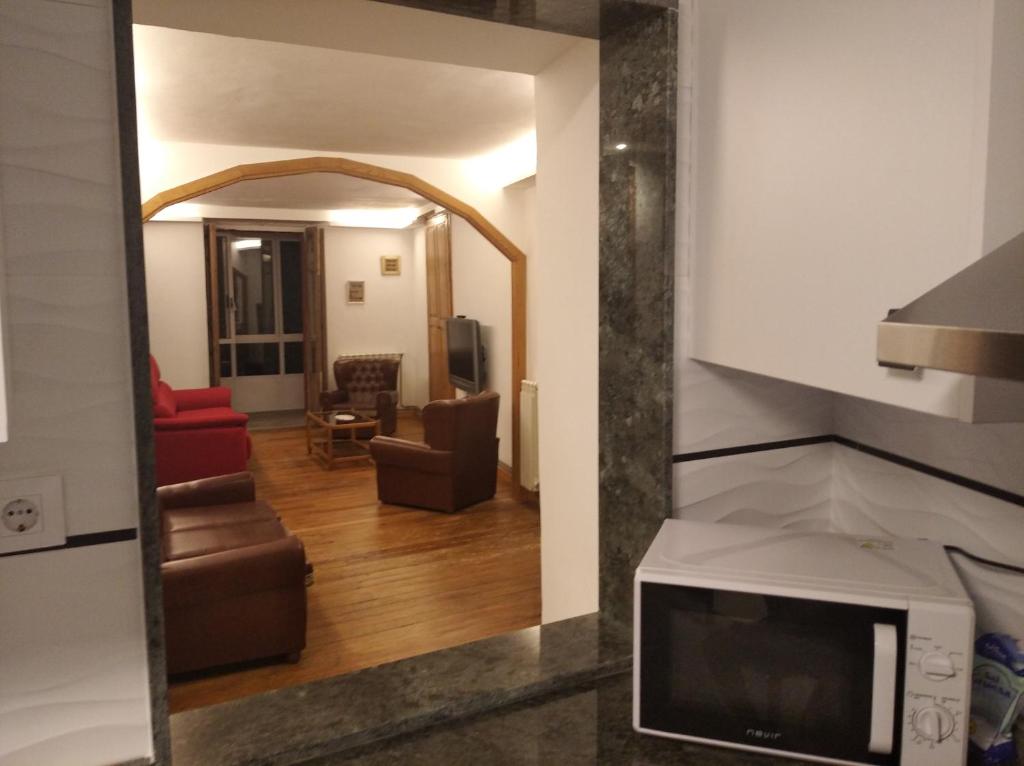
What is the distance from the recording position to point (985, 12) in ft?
2.76

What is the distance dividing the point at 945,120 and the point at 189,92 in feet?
11.9

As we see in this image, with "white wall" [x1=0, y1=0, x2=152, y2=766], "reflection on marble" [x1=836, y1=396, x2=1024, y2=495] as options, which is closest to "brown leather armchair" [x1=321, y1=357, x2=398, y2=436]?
"reflection on marble" [x1=836, y1=396, x2=1024, y2=495]

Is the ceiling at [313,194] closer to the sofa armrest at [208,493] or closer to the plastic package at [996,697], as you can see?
the sofa armrest at [208,493]

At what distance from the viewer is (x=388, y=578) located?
436cm

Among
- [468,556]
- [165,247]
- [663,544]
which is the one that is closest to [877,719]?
[663,544]

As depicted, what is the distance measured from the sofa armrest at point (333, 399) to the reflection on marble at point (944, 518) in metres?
7.14

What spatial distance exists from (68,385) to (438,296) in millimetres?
7404

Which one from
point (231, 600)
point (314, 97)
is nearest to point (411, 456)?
point (231, 600)

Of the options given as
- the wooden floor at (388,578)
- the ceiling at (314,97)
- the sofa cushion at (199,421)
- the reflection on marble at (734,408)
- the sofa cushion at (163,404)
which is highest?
the ceiling at (314,97)

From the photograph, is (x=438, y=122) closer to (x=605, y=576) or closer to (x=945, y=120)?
(x=605, y=576)

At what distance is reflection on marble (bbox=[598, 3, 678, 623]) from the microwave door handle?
0.46 m

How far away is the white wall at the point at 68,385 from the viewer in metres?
0.99

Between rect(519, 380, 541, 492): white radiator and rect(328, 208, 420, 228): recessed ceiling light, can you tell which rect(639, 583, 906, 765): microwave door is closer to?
rect(519, 380, 541, 492): white radiator

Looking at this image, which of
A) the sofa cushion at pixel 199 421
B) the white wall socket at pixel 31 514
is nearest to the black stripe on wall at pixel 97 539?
the white wall socket at pixel 31 514
